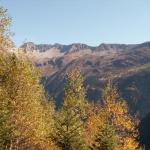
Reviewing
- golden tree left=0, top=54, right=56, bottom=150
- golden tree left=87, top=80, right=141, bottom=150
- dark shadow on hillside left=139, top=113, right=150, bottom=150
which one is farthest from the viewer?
dark shadow on hillside left=139, top=113, right=150, bottom=150

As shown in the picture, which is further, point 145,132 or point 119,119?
point 145,132

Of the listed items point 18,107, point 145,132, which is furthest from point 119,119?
point 145,132

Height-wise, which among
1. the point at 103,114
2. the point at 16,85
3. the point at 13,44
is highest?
the point at 13,44

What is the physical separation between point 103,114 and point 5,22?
34.6 metres

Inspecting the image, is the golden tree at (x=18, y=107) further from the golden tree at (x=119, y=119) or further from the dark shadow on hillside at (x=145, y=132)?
the dark shadow on hillside at (x=145, y=132)

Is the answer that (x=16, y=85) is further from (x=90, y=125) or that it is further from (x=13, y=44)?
(x=90, y=125)

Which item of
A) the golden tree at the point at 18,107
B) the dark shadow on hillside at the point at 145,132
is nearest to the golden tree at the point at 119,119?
the golden tree at the point at 18,107

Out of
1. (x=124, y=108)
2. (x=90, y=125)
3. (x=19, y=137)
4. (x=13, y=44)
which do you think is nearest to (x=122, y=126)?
(x=124, y=108)

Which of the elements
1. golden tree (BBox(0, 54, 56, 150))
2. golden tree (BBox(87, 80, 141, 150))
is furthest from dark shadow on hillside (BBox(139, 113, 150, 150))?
golden tree (BBox(0, 54, 56, 150))

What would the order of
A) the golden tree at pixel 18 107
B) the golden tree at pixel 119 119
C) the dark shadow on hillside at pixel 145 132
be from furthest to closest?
the dark shadow on hillside at pixel 145 132 < the golden tree at pixel 119 119 < the golden tree at pixel 18 107

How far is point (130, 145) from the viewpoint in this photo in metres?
69.4

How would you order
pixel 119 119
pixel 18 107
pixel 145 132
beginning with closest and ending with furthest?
1. pixel 18 107
2. pixel 119 119
3. pixel 145 132

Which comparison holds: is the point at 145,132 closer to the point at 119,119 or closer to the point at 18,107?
the point at 119,119

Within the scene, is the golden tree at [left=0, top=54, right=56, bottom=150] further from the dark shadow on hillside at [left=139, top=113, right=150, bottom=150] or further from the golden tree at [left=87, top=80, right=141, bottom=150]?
the dark shadow on hillside at [left=139, top=113, right=150, bottom=150]
